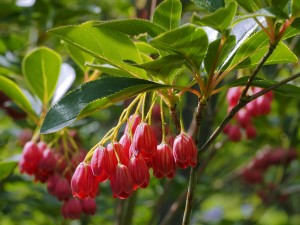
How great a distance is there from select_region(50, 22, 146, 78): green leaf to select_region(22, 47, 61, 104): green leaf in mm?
787

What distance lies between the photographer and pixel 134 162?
1444 millimetres

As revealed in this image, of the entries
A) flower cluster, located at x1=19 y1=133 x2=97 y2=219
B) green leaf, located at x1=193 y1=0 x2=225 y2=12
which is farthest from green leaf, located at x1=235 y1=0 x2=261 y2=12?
flower cluster, located at x1=19 y1=133 x2=97 y2=219

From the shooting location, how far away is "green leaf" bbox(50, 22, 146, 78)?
1.44m

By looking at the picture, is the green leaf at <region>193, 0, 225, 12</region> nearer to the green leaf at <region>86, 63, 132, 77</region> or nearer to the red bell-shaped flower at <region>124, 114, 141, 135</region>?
the green leaf at <region>86, 63, 132, 77</region>

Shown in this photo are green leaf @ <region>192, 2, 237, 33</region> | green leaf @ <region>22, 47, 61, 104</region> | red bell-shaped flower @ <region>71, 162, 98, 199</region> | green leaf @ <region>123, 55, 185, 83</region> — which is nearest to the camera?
green leaf @ <region>192, 2, 237, 33</region>

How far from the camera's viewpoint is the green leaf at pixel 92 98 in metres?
1.35

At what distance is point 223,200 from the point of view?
25.5 ft

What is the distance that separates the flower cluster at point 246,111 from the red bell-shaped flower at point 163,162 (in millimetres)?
963

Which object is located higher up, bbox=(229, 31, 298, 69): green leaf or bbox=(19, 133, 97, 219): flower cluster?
bbox=(229, 31, 298, 69): green leaf

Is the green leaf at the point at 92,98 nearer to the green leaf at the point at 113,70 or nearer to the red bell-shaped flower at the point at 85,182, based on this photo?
the green leaf at the point at 113,70

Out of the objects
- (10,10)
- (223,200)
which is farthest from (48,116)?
(223,200)

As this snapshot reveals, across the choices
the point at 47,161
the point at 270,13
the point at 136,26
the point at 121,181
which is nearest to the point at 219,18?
the point at 270,13

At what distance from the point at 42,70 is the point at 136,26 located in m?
1.03

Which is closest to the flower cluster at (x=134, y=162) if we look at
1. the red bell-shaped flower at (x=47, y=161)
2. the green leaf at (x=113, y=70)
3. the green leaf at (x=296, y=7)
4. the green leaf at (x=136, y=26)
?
the green leaf at (x=113, y=70)
